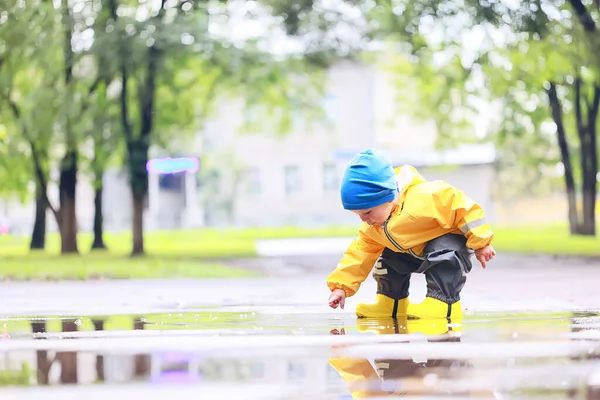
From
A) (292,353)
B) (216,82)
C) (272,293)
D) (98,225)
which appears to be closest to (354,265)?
(292,353)

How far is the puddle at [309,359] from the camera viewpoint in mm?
3188

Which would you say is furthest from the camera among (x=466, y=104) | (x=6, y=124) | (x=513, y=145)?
(x=513, y=145)

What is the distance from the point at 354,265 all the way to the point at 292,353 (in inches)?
78.1

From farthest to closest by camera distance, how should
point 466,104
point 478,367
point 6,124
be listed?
1. point 466,104
2. point 6,124
3. point 478,367

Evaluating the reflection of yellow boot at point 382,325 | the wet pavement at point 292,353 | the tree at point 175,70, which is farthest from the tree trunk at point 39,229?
the reflection of yellow boot at point 382,325

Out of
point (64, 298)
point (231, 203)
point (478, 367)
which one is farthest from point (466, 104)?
point (231, 203)

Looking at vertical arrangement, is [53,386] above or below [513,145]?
below

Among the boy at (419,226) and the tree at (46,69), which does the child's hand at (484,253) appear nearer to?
the boy at (419,226)

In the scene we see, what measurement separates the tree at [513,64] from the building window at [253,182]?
18821mm

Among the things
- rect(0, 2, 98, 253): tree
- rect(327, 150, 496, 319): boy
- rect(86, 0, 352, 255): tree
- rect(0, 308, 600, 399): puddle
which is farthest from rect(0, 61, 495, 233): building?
rect(0, 308, 600, 399): puddle

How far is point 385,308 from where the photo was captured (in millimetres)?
6113

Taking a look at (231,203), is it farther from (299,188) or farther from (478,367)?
(478,367)

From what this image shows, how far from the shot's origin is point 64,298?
394 inches

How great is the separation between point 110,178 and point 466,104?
30.4 meters
